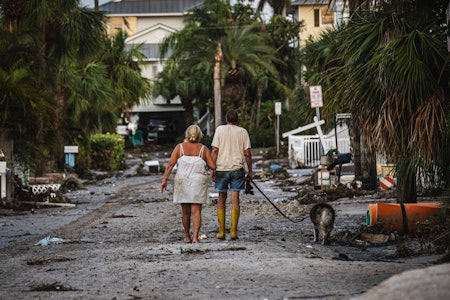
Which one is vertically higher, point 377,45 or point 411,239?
point 377,45

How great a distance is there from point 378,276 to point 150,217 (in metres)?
11.1

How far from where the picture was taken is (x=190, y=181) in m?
15.3

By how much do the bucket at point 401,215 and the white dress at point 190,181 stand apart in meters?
2.68

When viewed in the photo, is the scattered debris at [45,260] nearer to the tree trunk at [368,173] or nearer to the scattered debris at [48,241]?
the scattered debris at [48,241]

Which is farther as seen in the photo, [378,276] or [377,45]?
[377,45]

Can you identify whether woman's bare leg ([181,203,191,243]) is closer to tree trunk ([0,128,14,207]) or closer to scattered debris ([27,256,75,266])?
scattered debris ([27,256,75,266])

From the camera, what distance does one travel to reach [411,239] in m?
15.4

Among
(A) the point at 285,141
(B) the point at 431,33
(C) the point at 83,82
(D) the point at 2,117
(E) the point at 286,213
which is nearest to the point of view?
(B) the point at 431,33

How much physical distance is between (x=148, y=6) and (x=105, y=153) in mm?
53159

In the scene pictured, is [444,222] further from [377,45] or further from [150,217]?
[150,217]

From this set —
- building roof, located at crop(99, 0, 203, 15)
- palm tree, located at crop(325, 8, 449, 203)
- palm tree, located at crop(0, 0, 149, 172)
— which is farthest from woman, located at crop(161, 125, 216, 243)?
building roof, located at crop(99, 0, 203, 15)

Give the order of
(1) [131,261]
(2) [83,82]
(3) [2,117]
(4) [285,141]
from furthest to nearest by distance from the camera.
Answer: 1. (4) [285,141]
2. (2) [83,82]
3. (3) [2,117]
4. (1) [131,261]

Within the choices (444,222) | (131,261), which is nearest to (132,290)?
(131,261)

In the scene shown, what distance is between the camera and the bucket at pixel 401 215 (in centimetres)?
1584
